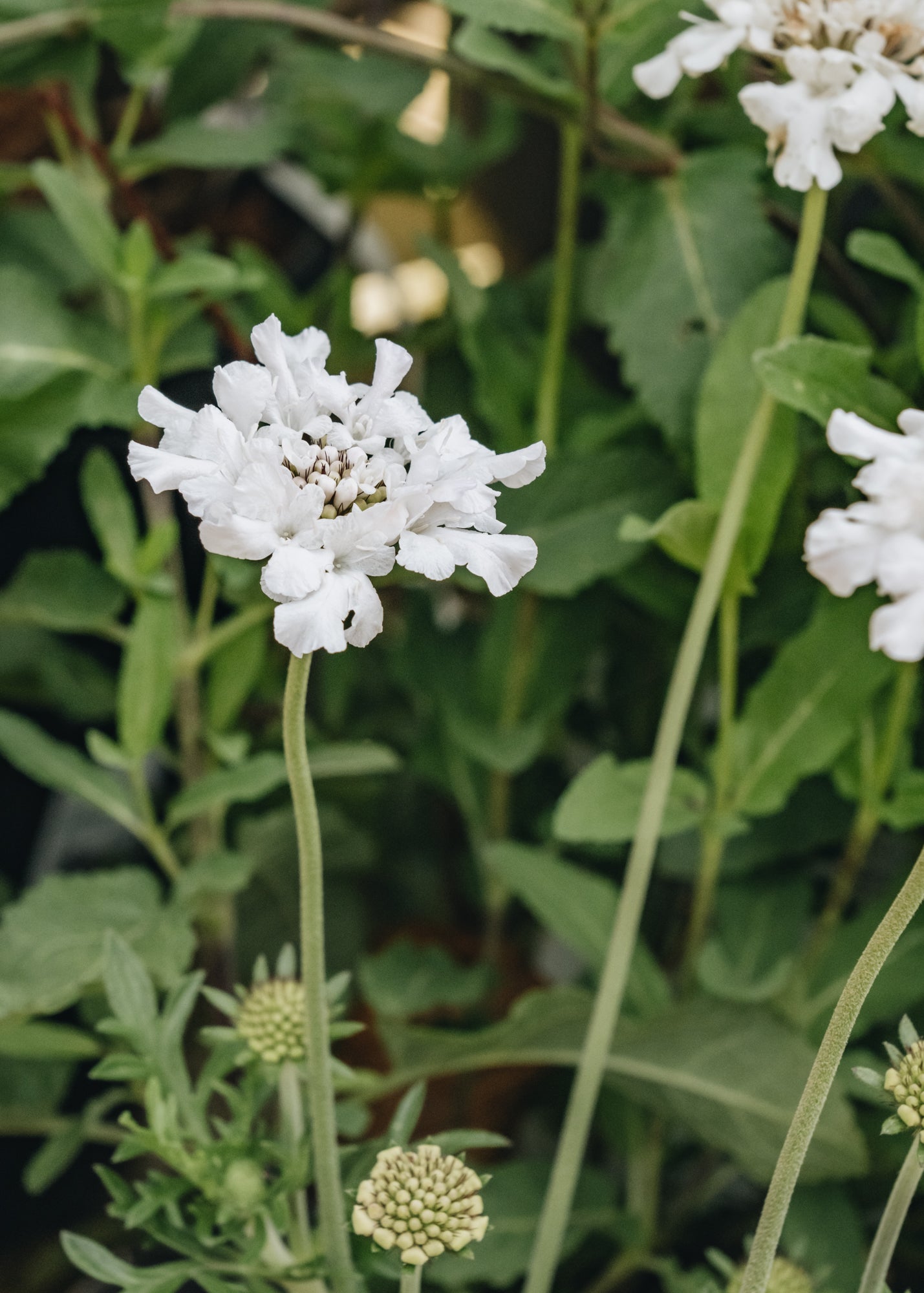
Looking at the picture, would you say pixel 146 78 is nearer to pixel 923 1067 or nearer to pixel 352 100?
pixel 352 100

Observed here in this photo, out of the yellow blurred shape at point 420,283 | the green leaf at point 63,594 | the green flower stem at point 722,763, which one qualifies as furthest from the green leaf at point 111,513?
the yellow blurred shape at point 420,283

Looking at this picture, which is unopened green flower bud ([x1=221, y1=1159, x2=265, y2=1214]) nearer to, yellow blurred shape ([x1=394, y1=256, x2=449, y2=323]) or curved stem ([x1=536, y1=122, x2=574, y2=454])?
curved stem ([x1=536, y1=122, x2=574, y2=454])

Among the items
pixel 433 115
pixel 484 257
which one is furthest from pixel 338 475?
pixel 484 257

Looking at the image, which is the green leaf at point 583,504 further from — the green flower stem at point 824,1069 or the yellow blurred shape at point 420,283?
the yellow blurred shape at point 420,283

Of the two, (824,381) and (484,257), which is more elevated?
(484,257)

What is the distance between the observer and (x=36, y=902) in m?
0.41

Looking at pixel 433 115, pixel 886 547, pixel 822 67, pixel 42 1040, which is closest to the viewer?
pixel 886 547

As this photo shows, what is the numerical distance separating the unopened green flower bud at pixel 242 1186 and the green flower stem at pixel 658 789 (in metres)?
0.09

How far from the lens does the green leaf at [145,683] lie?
16.5 inches

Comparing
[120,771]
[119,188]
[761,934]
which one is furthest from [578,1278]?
[119,188]

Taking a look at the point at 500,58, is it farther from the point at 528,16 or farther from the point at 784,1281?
the point at 784,1281

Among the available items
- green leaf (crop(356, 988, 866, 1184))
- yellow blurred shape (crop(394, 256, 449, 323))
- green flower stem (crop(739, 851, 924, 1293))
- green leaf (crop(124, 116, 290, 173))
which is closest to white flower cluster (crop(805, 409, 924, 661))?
green flower stem (crop(739, 851, 924, 1293))

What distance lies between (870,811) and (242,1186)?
0.25 m

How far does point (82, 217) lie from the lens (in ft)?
1.42
